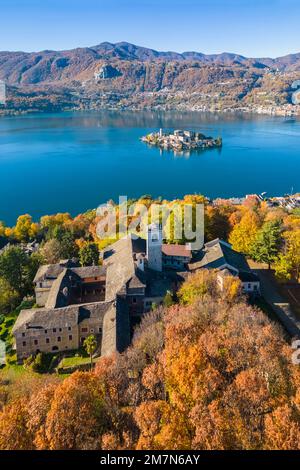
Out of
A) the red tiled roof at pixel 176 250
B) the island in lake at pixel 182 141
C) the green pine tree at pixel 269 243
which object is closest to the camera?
the red tiled roof at pixel 176 250

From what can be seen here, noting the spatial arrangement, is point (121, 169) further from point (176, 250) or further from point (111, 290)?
point (111, 290)

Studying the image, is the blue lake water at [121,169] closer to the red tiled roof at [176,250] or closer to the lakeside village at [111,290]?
the red tiled roof at [176,250]

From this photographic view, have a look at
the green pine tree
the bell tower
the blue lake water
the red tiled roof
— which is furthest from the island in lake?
the bell tower

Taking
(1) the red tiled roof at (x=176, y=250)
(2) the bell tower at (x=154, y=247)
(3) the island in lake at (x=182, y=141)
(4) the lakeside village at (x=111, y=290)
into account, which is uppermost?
(3) the island in lake at (x=182, y=141)

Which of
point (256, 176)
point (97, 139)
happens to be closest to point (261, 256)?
point (256, 176)

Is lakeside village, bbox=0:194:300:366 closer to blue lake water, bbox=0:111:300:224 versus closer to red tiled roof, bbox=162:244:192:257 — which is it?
red tiled roof, bbox=162:244:192:257

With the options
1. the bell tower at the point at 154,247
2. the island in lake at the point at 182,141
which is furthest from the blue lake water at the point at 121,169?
the bell tower at the point at 154,247

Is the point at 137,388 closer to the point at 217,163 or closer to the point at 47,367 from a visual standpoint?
the point at 47,367
